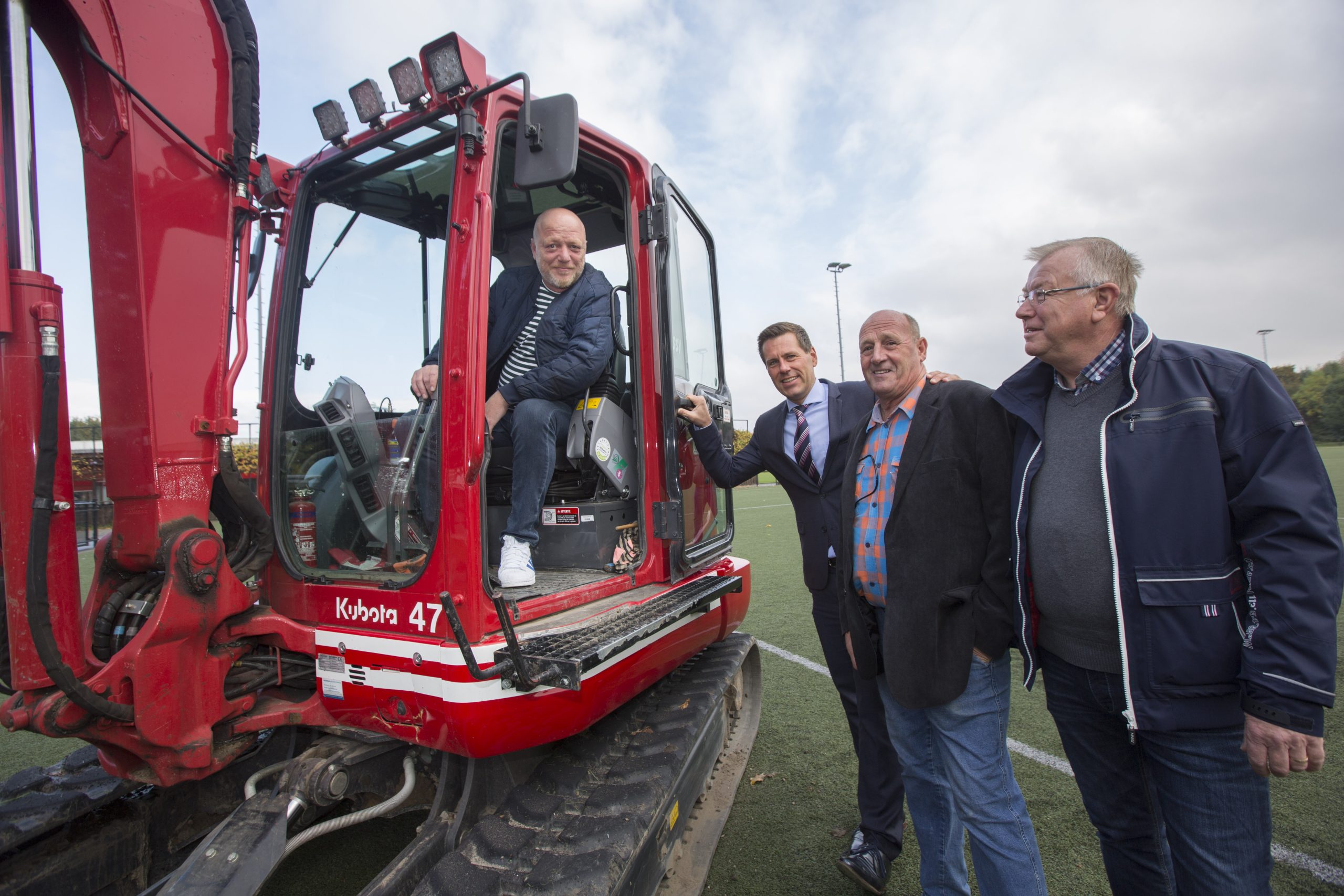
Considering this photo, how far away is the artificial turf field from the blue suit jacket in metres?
1.10

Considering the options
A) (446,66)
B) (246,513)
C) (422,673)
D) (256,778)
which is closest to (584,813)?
(422,673)

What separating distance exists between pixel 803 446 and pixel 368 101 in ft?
6.73

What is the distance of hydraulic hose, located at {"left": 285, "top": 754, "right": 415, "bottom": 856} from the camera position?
182cm

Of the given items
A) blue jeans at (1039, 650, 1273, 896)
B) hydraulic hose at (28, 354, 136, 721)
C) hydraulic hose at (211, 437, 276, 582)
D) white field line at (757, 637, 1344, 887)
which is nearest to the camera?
blue jeans at (1039, 650, 1273, 896)

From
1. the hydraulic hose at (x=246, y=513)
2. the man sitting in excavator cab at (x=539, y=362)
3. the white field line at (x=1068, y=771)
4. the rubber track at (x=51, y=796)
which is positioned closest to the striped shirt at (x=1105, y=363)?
the white field line at (x=1068, y=771)

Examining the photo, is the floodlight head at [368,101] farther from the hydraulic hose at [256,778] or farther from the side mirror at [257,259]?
the hydraulic hose at [256,778]

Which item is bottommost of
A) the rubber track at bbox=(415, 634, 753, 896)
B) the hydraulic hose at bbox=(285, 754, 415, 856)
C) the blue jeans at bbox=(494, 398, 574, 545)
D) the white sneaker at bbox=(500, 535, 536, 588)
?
the rubber track at bbox=(415, 634, 753, 896)

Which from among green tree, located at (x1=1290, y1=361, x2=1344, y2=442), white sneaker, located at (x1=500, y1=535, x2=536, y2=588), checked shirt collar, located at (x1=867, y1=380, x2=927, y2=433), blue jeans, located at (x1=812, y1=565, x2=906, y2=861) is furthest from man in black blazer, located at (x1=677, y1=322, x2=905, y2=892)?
green tree, located at (x1=1290, y1=361, x2=1344, y2=442)

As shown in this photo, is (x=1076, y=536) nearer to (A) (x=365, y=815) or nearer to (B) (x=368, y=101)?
(A) (x=365, y=815)

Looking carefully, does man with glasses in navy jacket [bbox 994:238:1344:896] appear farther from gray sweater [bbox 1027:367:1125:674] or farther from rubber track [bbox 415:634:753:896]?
rubber track [bbox 415:634:753:896]

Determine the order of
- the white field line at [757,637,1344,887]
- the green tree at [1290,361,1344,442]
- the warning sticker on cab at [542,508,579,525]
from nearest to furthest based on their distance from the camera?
the white field line at [757,637,1344,887], the warning sticker on cab at [542,508,579,525], the green tree at [1290,361,1344,442]

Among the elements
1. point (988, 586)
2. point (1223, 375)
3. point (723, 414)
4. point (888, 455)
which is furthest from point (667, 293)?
point (1223, 375)

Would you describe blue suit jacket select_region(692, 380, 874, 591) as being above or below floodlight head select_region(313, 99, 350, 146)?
below

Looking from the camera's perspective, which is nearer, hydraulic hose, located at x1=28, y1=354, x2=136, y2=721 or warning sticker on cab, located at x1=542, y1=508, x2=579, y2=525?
→ hydraulic hose, located at x1=28, y1=354, x2=136, y2=721
